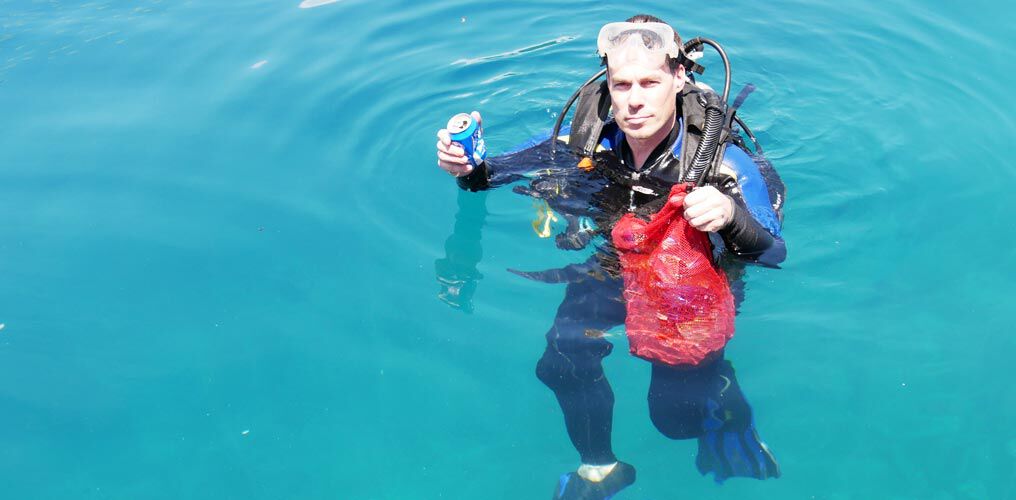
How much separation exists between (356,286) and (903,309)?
2842 mm

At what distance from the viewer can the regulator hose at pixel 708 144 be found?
346 cm

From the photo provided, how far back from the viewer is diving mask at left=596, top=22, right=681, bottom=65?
11.7 feet

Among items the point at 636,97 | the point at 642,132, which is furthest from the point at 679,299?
the point at 636,97

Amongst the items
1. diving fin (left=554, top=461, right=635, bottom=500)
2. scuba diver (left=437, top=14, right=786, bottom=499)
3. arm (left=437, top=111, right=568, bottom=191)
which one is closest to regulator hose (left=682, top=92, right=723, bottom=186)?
scuba diver (left=437, top=14, right=786, bottom=499)

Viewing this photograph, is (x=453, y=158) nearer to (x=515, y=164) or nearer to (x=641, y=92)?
(x=515, y=164)

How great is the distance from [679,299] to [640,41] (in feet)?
3.70

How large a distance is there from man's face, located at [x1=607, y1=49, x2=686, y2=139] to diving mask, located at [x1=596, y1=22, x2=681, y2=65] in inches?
1.2

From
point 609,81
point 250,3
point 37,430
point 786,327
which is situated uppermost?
point 609,81

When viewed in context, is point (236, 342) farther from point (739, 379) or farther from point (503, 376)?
point (739, 379)

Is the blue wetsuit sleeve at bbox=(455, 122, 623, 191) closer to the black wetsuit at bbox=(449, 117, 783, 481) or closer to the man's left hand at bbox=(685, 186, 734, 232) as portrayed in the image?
the black wetsuit at bbox=(449, 117, 783, 481)

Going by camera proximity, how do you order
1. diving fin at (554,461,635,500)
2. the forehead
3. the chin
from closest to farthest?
1. diving fin at (554,461,635,500)
2. the forehead
3. the chin

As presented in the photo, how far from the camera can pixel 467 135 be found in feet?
12.2

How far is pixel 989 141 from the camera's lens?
5.43m

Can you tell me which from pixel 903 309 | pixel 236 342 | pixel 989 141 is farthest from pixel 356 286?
pixel 989 141
